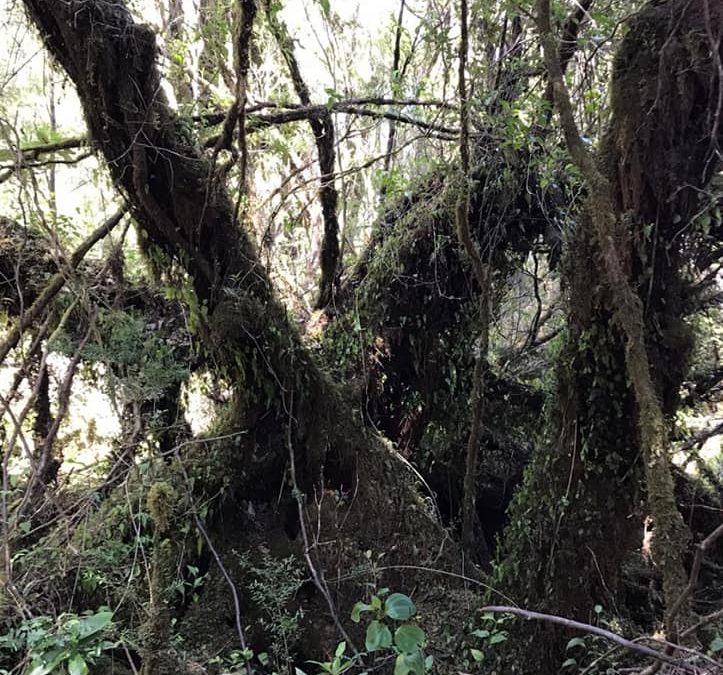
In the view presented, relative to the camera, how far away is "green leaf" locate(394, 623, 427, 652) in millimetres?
1752

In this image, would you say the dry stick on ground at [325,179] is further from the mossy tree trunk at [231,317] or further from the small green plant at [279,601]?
the small green plant at [279,601]

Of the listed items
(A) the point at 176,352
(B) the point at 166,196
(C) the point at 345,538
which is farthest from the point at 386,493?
(B) the point at 166,196

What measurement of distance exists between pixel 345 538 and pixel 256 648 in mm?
899

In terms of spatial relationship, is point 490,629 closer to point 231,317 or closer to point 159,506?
point 159,506

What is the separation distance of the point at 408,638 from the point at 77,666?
1.17 meters

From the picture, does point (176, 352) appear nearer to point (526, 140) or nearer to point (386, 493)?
point (386, 493)

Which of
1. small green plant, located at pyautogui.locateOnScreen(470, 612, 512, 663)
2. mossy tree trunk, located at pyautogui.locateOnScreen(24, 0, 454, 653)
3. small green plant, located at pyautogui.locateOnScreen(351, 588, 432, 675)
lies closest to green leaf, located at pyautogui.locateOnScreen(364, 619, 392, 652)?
small green plant, located at pyautogui.locateOnScreen(351, 588, 432, 675)

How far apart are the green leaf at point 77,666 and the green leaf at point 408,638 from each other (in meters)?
1.12

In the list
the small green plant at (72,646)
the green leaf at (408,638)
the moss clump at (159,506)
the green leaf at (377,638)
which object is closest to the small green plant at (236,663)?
the moss clump at (159,506)

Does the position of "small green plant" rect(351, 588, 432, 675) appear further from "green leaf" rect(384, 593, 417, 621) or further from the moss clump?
the moss clump

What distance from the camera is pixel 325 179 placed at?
454 cm

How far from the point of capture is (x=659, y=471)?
199 centimetres

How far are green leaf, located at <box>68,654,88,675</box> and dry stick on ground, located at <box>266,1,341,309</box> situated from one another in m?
3.17

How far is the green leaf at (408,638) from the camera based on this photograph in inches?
69.0
